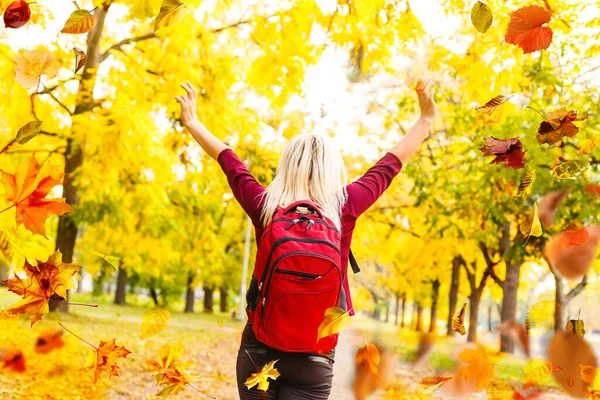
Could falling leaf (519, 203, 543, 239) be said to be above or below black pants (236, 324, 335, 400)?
above

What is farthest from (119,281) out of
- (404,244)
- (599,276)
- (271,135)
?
(599,276)

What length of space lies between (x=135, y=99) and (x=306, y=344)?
818 centimetres

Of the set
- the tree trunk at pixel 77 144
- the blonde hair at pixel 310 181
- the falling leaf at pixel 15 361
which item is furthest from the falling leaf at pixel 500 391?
the tree trunk at pixel 77 144

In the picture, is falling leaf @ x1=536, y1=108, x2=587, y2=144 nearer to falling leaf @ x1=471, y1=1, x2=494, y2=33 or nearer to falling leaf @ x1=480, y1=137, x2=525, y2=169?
falling leaf @ x1=480, y1=137, x2=525, y2=169

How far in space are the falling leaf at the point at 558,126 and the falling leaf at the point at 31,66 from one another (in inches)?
65.3

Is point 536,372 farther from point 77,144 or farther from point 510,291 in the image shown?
point 510,291

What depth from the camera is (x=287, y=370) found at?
6.73 feet

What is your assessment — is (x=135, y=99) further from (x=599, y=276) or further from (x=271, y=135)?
(x=599, y=276)

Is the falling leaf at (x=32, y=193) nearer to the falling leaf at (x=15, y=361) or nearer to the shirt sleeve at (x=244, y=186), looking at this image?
the shirt sleeve at (x=244, y=186)

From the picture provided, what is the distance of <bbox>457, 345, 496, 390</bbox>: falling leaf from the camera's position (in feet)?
8.31

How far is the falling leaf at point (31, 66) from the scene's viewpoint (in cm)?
213

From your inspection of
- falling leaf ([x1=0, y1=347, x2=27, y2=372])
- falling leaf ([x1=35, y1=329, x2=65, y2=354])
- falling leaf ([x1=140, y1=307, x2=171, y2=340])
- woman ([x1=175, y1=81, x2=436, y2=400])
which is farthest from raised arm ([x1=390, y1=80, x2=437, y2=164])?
falling leaf ([x1=0, y1=347, x2=27, y2=372])

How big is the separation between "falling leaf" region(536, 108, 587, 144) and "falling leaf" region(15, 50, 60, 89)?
1.66 metres

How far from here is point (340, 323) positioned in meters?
1.90
